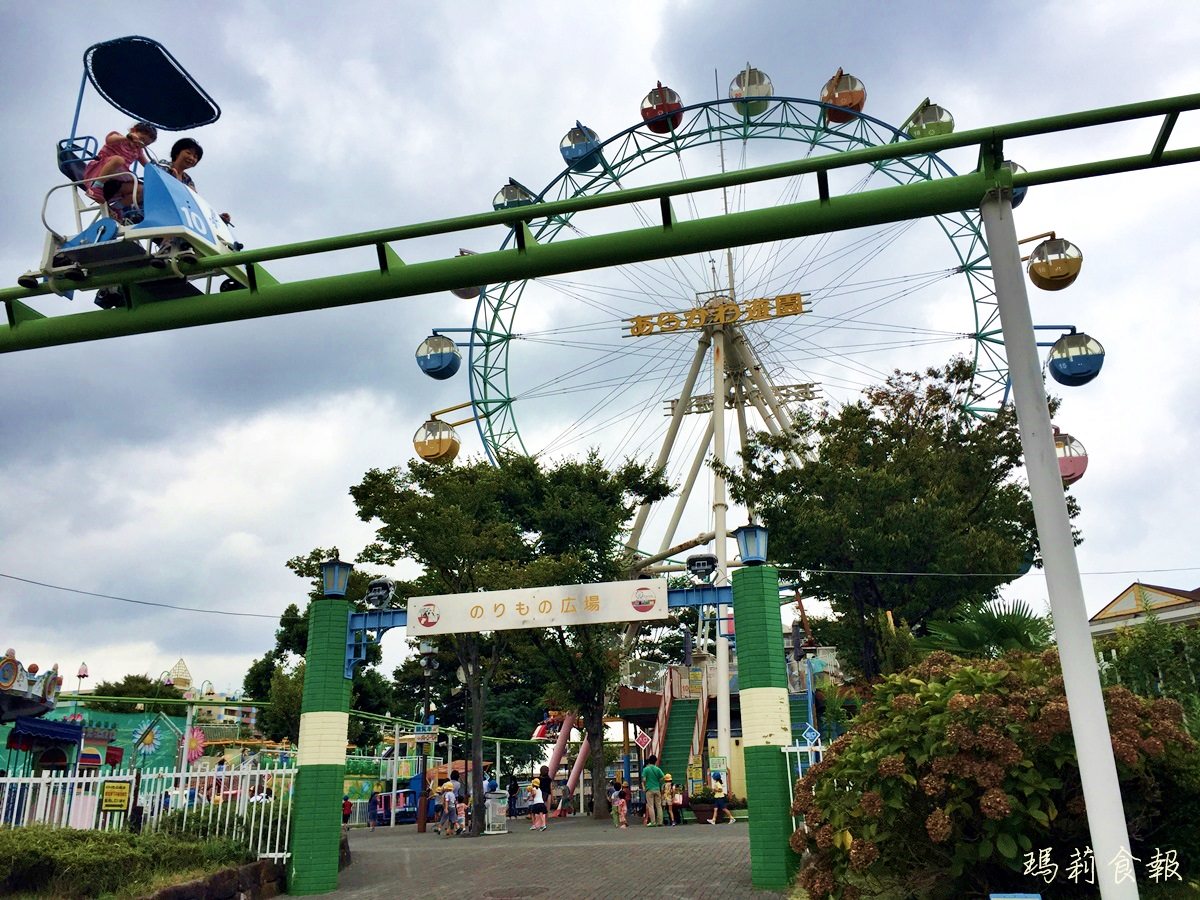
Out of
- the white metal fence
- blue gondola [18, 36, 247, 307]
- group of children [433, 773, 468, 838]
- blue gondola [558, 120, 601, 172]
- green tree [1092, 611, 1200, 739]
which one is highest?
blue gondola [558, 120, 601, 172]

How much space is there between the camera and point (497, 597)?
1508 centimetres

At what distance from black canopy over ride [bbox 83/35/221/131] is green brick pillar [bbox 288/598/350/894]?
8789mm

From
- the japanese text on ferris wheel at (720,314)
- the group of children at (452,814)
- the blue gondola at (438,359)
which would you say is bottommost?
the group of children at (452,814)

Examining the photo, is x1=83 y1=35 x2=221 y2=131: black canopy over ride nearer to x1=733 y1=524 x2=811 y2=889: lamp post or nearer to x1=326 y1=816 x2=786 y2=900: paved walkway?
x1=733 y1=524 x2=811 y2=889: lamp post

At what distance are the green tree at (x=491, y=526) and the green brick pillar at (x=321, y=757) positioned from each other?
9640mm

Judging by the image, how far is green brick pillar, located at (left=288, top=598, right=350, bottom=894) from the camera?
14094 mm

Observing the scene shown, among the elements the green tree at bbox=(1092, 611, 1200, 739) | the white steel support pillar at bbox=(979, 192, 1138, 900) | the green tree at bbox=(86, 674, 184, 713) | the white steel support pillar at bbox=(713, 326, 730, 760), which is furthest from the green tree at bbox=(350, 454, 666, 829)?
the green tree at bbox=(86, 674, 184, 713)

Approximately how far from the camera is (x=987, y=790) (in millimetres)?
8219

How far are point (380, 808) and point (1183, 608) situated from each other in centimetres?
2460

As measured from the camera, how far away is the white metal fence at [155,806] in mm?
13211

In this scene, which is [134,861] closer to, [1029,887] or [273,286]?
[273,286]

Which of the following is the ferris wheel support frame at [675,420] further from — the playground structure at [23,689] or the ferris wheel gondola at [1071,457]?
the playground structure at [23,689]

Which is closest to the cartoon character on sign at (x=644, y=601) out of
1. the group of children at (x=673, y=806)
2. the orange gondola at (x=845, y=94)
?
the group of children at (x=673, y=806)

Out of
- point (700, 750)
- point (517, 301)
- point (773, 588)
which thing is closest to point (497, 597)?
point (773, 588)
